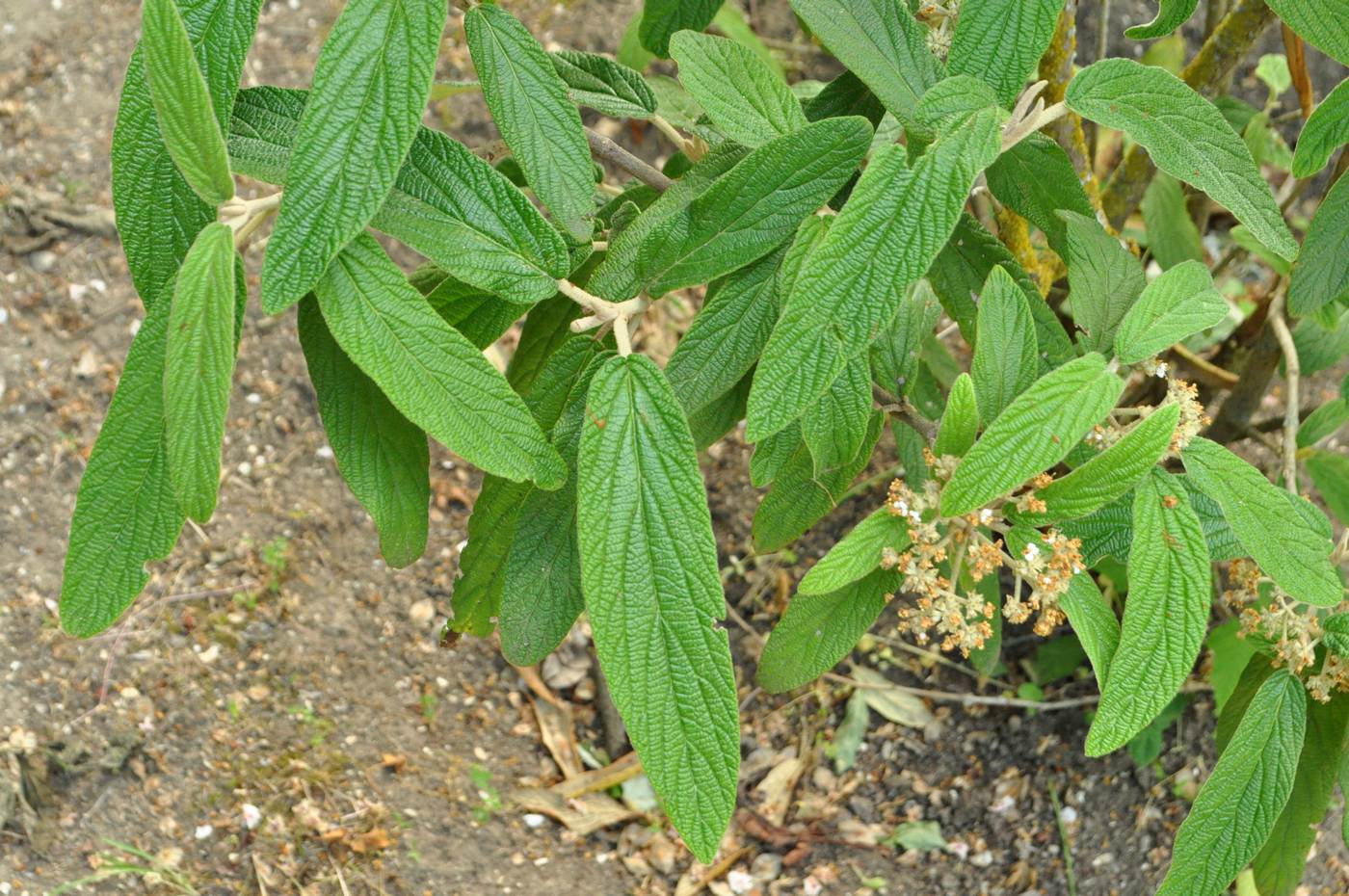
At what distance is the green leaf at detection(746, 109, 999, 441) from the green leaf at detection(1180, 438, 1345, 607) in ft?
1.12

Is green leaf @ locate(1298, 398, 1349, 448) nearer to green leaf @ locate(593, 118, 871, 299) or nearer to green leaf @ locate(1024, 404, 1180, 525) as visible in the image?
green leaf @ locate(1024, 404, 1180, 525)

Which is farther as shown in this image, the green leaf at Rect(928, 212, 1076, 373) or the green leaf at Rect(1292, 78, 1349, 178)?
the green leaf at Rect(928, 212, 1076, 373)

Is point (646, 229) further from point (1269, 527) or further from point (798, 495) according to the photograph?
point (1269, 527)

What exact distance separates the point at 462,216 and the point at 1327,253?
0.82 meters

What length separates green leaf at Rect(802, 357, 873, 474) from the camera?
102cm

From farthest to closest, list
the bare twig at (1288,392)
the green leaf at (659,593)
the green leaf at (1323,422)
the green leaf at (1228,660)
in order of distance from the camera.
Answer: the green leaf at (1228,660) → the green leaf at (1323,422) → the bare twig at (1288,392) → the green leaf at (659,593)

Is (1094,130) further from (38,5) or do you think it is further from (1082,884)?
(38,5)

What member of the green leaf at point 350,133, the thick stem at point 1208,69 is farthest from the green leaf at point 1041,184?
the green leaf at point 350,133

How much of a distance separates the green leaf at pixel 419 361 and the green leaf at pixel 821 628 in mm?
423

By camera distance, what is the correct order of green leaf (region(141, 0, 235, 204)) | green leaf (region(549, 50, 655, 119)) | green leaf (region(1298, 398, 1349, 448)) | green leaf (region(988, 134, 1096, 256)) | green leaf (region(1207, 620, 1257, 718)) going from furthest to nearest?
green leaf (region(1207, 620, 1257, 718)), green leaf (region(1298, 398, 1349, 448)), green leaf (region(549, 50, 655, 119)), green leaf (region(988, 134, 1096, 256)), green leaf (region(141, 0, 235, 204))

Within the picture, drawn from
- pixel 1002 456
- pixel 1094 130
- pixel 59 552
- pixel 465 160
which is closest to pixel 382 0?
pixel 465 160

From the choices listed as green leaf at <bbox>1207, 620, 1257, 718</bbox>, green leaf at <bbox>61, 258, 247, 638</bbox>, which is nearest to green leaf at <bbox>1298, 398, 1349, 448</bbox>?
green leaf at <bbox>1207, 620, 1257, 718</bbox>

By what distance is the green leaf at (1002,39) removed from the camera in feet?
3.01

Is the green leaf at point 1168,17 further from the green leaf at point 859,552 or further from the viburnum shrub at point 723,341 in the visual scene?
the green leaf at point 859,552
